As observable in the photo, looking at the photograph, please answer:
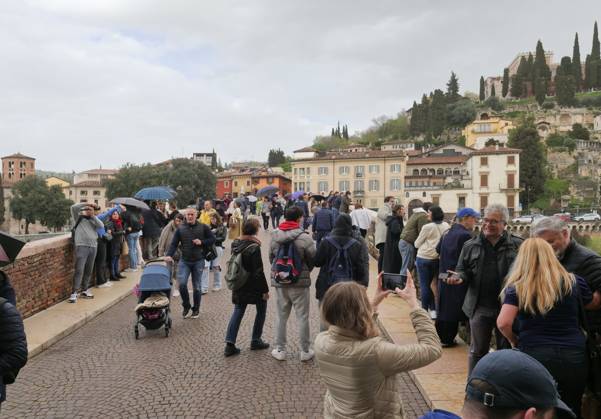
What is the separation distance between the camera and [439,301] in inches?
245

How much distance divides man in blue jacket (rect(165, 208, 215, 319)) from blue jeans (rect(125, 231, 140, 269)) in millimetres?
5290

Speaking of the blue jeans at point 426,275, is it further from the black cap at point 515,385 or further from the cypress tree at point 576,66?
the cypress tree at point 576,66

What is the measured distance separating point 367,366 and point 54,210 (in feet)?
272

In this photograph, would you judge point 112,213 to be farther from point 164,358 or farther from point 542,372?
point 542,372

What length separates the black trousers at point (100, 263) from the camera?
11086 millimetres

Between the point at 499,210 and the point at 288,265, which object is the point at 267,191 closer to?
the point at 288,265

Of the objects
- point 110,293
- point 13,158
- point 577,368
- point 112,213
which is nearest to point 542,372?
point 577,368

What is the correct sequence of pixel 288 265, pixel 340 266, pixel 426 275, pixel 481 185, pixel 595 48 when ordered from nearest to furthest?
pixel 340 266 < pixel 288 265 < pixel 426 275 < pixel 481 185 < pixel 595 48

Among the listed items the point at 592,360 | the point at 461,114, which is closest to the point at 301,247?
the point at 592,360

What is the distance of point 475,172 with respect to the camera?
229ft

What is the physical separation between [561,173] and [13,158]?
12768 centimetres

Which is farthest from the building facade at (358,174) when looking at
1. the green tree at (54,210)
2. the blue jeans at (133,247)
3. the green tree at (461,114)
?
the blue jeans at (133,247)

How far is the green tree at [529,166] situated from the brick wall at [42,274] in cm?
7375

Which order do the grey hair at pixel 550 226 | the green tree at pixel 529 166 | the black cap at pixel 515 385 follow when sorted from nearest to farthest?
the black cap at pixel 515 385 < the grey hair at pixel 550 226 < the green tree at pixel 529 166
